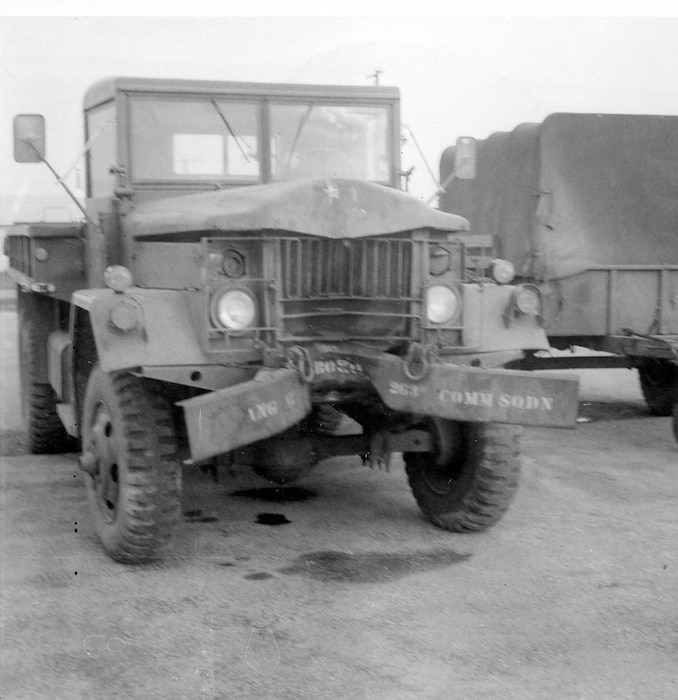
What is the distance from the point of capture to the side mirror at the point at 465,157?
237 inches

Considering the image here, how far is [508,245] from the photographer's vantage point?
8.21 m

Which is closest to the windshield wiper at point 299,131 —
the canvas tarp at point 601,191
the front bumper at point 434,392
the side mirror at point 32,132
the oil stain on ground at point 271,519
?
the side mirror at point 32,132

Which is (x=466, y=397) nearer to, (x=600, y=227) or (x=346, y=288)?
(x=346, y=288)

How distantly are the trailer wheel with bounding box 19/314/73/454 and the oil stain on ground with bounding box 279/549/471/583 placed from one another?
9.58ft

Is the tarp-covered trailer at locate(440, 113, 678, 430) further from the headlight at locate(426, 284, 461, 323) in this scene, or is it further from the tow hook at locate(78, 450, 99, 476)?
the tow hook at locate(78, 450, 99, 476)

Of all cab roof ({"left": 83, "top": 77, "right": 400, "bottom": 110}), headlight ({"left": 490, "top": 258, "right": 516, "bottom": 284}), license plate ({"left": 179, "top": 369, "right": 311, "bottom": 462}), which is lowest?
license plate ({"left": 179, "top": 369, "right": 311, "bottom": 462})

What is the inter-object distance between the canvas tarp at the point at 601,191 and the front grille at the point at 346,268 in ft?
10.9

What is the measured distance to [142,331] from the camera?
14.1ft

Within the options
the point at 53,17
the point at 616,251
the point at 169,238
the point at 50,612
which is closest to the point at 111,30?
the point at 53,17

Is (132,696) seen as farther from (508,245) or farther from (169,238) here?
(508,245)

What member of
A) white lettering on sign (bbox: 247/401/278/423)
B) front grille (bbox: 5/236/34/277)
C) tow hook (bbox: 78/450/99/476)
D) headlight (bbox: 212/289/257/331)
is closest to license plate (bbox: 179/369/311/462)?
white lettering on sign (bbox: 247/401/278/423)

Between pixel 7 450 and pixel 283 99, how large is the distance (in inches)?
131

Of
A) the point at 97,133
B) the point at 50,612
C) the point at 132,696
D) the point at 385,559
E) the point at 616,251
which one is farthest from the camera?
the point at 616,251

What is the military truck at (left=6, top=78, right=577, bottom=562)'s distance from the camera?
429 centimetres
